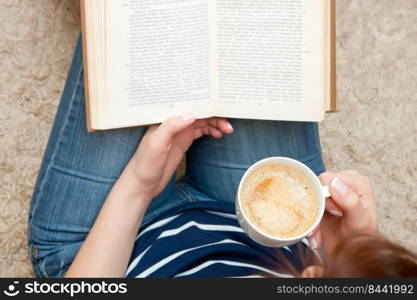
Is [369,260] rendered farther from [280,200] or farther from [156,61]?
[156,61]

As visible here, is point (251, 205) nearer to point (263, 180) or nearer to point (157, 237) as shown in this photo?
point (263, 180)

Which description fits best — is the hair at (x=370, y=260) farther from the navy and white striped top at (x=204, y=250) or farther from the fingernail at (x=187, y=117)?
the fingernail at (x=187, y=117)

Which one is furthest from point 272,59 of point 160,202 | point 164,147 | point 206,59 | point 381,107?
point 381,107

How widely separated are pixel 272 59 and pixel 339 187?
0.22m

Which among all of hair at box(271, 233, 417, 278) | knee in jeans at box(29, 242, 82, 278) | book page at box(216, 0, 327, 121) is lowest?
knee in jeans at box(29, 242, 82, 278)

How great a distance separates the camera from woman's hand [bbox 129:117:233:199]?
2.22 ft

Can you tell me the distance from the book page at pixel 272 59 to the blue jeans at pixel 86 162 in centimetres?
7

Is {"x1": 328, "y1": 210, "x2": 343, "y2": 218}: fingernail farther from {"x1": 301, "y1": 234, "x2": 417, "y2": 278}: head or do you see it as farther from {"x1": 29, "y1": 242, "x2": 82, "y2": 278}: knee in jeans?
{"x1": 29, "y1": 242, "x2": 82, "y2": 278}: knee in jeans

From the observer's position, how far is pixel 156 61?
69cm

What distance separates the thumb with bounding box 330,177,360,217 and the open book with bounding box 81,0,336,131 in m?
0.12

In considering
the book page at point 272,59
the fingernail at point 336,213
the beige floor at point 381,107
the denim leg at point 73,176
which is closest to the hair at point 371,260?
the fingernail at point 336,213

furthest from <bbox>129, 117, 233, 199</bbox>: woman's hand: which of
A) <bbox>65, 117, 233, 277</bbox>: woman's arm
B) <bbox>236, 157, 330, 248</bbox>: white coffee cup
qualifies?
<bbox>236, 157, 330, 248</bbox>: white coffee cup

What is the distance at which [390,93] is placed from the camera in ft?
3.40

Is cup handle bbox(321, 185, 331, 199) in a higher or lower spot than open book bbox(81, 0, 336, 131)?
lower
